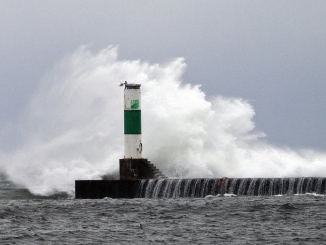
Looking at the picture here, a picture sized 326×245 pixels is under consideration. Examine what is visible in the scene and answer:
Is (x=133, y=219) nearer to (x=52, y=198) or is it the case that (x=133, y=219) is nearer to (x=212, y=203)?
(x=212, y=203)

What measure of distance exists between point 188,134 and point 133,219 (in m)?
10.3

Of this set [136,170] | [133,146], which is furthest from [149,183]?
[133,146]

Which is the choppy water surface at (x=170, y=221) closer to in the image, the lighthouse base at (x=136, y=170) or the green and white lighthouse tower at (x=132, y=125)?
the lighthouse base at (x=136, y=170)

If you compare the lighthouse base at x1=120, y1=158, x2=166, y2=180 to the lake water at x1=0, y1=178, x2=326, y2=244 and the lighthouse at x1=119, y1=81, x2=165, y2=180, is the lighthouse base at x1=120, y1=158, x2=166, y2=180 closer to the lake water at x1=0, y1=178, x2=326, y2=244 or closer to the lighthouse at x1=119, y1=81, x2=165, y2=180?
the lighthouse at x1=119, y1=81, x2=165, y2=180

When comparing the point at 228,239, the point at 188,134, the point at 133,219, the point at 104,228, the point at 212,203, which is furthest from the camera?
the point at 188,134

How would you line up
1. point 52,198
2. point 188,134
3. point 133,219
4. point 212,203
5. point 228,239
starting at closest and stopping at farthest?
point 228,239 → point 133,219 → point 212,203 → point 52,198 → point 188,134

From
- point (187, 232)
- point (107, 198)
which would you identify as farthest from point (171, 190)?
point (187, 232)

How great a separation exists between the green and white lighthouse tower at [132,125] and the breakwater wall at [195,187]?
1.56 metres

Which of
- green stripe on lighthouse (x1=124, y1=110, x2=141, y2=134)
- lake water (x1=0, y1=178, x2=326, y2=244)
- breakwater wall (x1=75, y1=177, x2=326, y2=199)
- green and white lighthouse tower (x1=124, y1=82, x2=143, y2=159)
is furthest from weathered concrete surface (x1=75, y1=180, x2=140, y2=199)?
green stripe on lighthouse (x1=124, y1=110, x2=141, y2=134)

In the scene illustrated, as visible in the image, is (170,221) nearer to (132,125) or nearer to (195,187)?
(195,187)

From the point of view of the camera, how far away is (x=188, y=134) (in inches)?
1268

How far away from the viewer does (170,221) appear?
2166 centimetres

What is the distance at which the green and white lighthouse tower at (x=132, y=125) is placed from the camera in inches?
1151

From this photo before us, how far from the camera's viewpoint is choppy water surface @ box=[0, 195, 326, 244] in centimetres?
1917
